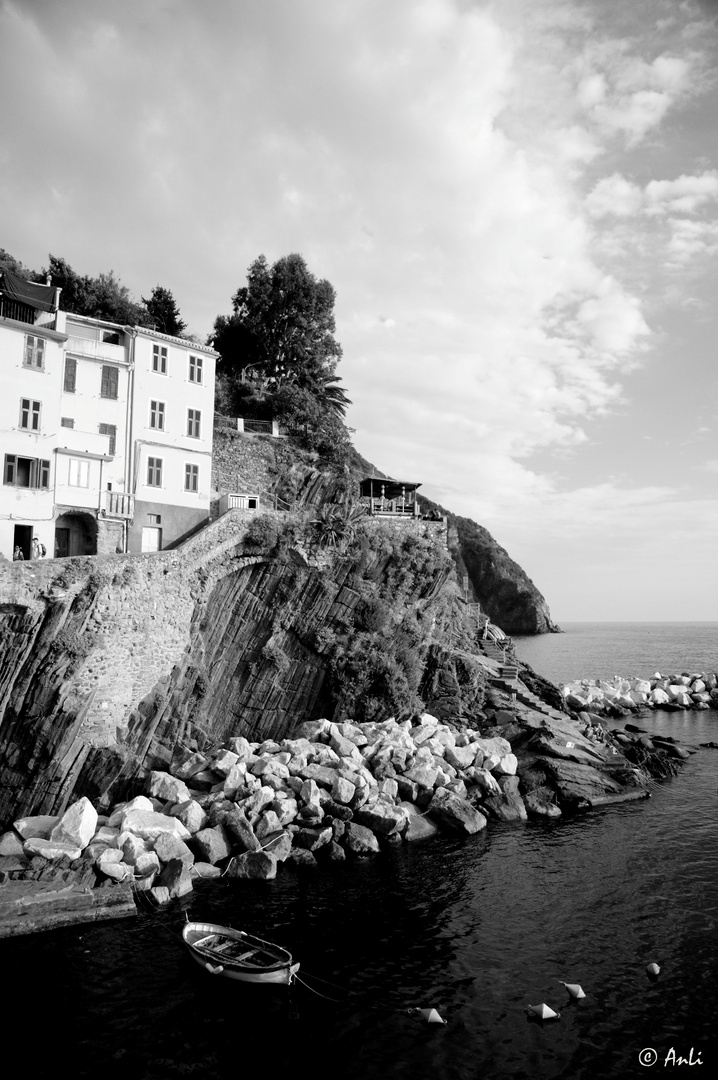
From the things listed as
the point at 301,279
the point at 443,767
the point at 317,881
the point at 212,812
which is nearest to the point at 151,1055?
the point at 317,881

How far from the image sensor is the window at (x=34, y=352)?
3272cm

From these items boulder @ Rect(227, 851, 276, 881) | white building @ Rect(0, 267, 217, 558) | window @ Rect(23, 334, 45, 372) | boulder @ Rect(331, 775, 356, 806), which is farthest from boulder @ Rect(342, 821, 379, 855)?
window @ Rect(23, 334, 45, 372)

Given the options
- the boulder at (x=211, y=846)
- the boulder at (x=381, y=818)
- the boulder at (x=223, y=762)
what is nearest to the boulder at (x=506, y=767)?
the boulder at (x=381, y=818)

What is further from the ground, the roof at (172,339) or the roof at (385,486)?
the roof at (172,339)

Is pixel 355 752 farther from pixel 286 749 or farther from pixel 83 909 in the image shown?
pixel 83 909

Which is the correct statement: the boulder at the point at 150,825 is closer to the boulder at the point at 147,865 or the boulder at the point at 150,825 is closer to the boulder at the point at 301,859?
the boulder at the point at 147,865

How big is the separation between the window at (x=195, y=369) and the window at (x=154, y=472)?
5352 mm

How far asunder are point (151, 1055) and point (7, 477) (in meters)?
25.4

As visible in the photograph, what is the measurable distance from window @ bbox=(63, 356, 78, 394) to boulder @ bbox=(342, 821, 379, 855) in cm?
2532

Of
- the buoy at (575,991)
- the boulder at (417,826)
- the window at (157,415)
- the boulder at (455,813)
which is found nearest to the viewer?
the buoy at (575,991)

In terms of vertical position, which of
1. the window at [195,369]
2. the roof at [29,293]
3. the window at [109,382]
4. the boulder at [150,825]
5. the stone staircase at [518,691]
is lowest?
the boulder at [150,825]

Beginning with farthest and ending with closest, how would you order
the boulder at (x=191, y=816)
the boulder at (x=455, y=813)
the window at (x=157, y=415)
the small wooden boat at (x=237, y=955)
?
the window at (x=157, y=415)
the boulder at (x=455, y=813)
the boulder at (x=191, y=816)
the small wooden boat at (x=237, y=955)

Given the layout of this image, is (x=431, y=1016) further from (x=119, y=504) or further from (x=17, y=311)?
(x=17, y=311)

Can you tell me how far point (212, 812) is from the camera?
82.3 feet
